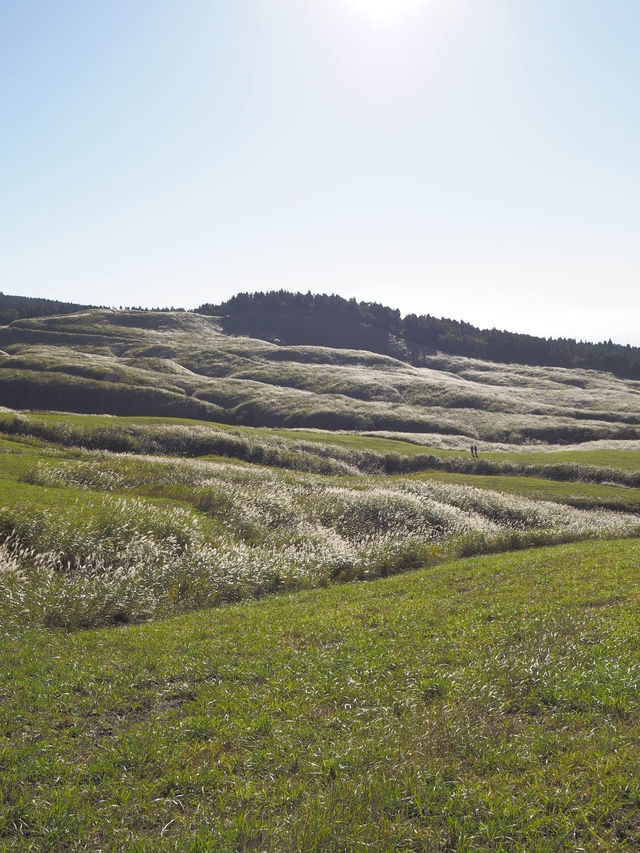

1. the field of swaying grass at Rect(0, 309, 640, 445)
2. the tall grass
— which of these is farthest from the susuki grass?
the field of swaying grass at Rect(0, 309, 640, 445)

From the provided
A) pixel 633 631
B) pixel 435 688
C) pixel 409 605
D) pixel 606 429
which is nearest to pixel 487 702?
pixel 435 688

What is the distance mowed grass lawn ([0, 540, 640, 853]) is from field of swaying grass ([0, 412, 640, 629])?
342 centimetres

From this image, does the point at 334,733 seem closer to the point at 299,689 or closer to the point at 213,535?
the point at 299,689

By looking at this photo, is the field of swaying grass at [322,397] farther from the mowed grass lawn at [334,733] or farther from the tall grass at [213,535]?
the mowed grass lawn at [334,733]

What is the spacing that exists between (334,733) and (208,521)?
1975 centimetres

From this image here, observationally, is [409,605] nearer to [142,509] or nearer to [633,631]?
[633,631]

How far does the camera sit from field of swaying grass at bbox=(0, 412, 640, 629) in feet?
57.2

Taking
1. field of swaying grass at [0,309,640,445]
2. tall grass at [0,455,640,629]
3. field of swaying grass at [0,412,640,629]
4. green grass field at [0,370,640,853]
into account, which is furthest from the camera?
field of swaying grass at [0,309,640,445]

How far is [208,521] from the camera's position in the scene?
27.2 m

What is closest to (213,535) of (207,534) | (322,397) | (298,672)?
(207,534)

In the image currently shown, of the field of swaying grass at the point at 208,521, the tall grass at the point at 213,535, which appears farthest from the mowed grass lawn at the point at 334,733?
the field of swaying grass at the point at 208,521

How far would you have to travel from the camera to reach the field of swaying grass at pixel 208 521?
17.4 metres

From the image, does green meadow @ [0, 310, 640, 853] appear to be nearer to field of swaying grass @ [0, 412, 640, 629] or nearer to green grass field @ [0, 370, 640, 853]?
green grass field @ [0, 370, 640, 853]

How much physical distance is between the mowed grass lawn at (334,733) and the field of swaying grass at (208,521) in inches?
135
